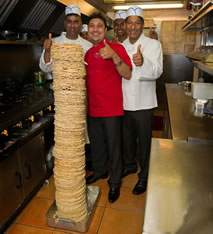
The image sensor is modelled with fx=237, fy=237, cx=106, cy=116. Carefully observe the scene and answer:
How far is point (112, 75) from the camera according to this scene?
1962mm

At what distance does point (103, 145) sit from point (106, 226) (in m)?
0.75

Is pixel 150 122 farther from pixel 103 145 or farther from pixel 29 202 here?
pixel 29 202

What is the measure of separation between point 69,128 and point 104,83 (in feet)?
1.83

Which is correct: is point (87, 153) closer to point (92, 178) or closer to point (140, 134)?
point (92, 178)

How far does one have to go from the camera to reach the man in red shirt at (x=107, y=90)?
190 cm

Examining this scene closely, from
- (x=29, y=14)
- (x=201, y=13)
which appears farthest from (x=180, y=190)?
(x=29, y=14)

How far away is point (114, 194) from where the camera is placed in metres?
2.21

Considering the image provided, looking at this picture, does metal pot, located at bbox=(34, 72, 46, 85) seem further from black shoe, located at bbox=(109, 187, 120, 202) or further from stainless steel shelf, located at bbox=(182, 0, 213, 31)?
stainless steel shelf, located at bbox=(182, 0, 213, 31)

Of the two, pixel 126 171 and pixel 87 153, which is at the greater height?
pixel 87 153

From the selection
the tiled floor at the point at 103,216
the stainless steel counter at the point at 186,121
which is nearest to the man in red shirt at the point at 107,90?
the tiled floor at the point at 103,216

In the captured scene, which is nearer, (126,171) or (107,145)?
(107,145)

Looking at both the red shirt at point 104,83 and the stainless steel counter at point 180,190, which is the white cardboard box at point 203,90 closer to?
the red shirt at point 104,83

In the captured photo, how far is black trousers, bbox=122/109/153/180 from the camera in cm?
218

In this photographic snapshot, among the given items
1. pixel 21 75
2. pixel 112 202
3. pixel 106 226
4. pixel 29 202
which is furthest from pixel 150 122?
pixel 21 75
